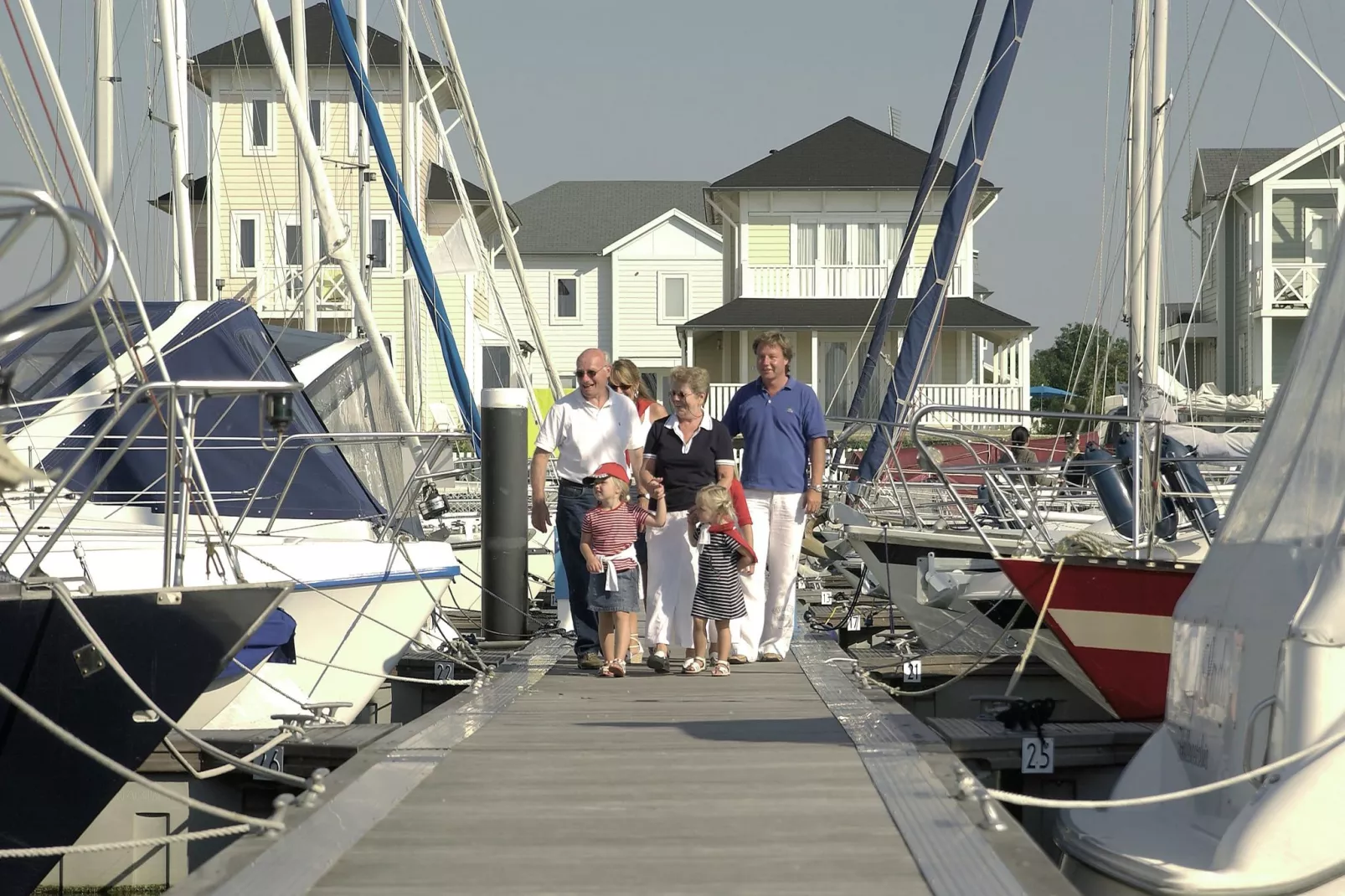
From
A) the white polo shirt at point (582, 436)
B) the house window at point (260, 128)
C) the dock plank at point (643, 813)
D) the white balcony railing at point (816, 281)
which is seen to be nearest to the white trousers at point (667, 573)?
the white polo shirt at point (582, 436)

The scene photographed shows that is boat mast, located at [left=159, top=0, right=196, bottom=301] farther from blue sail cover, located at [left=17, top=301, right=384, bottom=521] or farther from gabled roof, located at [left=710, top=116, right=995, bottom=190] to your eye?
gabled roof, located at [left=710, top=116, right=995, bottom=190]

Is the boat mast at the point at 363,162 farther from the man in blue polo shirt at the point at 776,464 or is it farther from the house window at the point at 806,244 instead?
the house window at the point at 806,244

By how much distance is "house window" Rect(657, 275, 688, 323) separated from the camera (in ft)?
162

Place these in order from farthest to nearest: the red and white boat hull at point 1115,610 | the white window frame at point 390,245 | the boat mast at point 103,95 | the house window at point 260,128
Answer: the white window frame at point 390,245 < the house window at point 260,128 < the boat mast at point 103,95 < the red and white boat hull at point 1115,610

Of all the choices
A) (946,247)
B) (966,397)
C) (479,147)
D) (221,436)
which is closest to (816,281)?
(966,397)

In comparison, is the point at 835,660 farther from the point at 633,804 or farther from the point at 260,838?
the point at 260,838

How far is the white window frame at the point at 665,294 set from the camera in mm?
49438

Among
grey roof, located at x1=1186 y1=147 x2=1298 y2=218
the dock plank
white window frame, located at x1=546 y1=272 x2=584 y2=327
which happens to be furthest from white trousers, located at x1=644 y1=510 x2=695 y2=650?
white window frame, located at x1=546 y1=272 x2=584 y2=327

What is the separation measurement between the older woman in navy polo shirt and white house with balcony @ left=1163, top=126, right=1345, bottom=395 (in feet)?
78.8

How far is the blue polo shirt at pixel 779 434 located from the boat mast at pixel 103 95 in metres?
6.08

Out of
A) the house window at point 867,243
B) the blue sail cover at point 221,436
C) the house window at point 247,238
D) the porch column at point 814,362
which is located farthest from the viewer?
the house window at point 247,238

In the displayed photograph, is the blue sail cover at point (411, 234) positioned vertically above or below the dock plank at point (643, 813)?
above

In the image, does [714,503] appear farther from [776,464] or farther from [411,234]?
[411,234]

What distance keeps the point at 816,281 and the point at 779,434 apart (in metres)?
27.7
